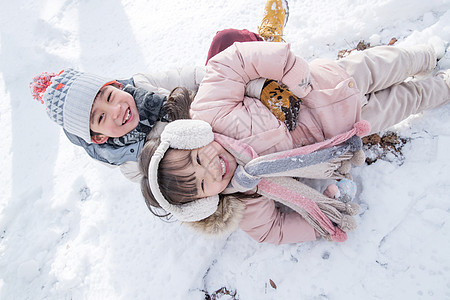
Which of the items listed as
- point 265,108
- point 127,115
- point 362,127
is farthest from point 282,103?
point 127,115

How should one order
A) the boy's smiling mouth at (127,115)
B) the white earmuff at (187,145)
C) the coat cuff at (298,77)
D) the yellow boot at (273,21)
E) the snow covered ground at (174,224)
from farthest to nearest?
the yellow boot at (273,21) < the boy's smiling mouth at (127,115) < the snow covered ground at (174,224) < the coat cuff at (298,77) < the white earmuff at (187,145)

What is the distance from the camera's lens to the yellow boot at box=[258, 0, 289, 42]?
225 cm

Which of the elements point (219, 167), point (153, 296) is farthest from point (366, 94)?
point (153, 296)

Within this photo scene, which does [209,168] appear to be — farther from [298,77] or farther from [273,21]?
[273,21]

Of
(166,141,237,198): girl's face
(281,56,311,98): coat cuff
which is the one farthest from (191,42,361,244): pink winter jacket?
(166,141,237,198): girl's face

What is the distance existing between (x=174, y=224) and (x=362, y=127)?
4.69 feet

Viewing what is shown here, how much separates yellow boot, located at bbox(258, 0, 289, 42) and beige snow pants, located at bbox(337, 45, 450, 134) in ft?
2.62

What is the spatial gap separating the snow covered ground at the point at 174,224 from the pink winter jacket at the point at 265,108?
378mm

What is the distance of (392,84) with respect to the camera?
5.50 feet

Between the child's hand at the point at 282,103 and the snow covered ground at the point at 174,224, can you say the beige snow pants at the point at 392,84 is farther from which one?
the child's hand at the point at 282,103

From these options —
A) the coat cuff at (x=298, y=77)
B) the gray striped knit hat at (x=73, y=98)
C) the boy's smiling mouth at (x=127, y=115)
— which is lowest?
the boy's smiling mouth at (x=127, y=115)

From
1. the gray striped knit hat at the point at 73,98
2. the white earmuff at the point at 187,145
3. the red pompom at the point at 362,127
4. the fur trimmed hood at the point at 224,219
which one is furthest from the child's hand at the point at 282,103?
the gray striped knit hat at the point at 73,98

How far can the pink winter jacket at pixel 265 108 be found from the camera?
1432 mm

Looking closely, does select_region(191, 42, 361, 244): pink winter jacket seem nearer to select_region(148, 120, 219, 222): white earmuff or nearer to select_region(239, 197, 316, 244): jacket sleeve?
select_region(239, 197, 316, 244): jacket sleeve
